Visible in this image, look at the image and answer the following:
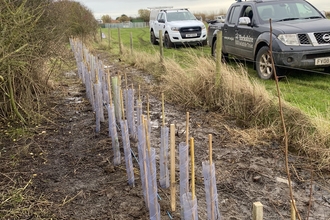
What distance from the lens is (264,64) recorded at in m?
7.23

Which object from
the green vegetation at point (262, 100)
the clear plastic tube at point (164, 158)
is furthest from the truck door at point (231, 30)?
the clear plastic tube at point (164, 158)

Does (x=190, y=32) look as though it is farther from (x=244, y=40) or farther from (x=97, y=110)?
(x=97, y=110)

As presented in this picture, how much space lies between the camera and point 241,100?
5176 mm

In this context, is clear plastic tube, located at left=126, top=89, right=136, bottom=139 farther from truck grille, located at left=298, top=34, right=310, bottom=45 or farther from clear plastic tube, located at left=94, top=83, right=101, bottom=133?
truck grille, located at left=298, top=34, right=310, bottom=45

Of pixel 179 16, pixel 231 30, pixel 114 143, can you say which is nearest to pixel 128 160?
pixel 114 143

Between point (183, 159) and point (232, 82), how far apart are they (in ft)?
10.4

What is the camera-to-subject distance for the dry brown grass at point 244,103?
153 inches

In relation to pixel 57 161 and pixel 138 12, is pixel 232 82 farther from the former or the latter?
pixel 138 12

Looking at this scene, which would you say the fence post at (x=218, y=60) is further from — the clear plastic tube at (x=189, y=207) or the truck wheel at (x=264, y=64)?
the clear plastic tube at (x=189, y=207)

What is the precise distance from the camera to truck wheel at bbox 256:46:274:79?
7015mm

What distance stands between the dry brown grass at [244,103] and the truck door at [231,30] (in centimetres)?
241

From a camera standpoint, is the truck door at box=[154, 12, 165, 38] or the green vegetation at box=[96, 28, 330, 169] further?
the truck door at box=[154, 12, 165, 38]

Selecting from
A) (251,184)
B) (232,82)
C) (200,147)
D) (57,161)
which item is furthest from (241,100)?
(57,161)

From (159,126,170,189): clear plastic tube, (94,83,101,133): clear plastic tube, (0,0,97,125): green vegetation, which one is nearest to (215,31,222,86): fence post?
(94,83,101,133): clear plastic tube
